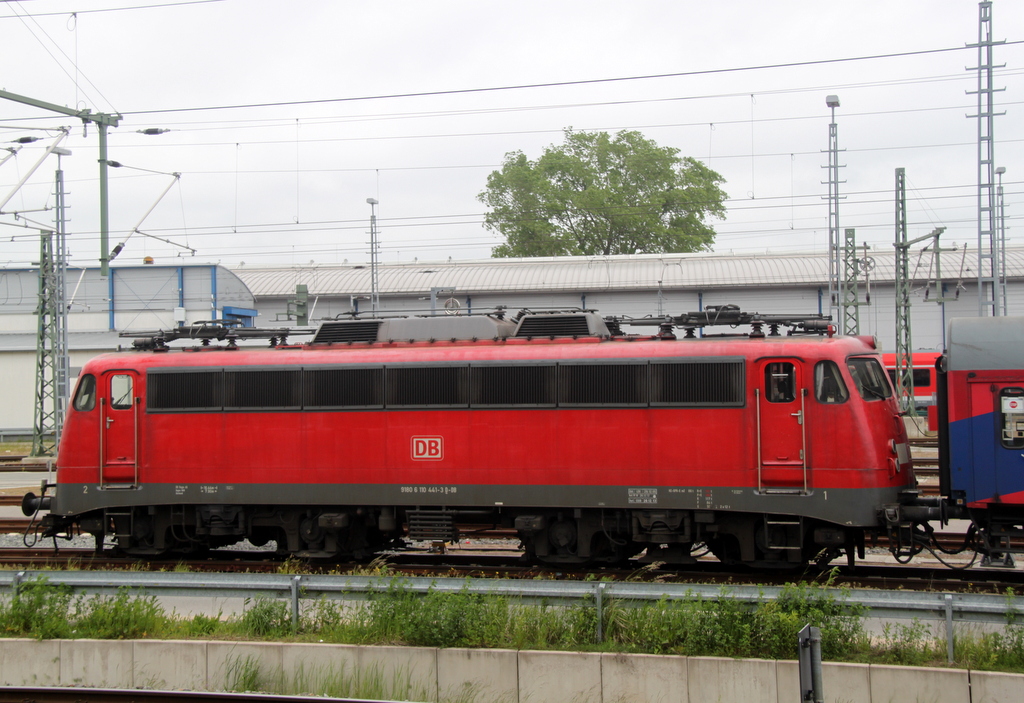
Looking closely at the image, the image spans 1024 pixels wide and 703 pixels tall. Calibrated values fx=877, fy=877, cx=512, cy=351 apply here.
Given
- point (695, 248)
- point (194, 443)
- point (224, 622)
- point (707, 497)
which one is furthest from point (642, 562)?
point (695, 248)

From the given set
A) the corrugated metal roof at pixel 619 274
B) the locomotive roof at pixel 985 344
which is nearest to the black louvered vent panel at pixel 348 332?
the locomotive roof at pixel 985 344

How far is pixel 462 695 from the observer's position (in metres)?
8.34

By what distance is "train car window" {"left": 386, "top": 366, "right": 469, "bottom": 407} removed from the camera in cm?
1305

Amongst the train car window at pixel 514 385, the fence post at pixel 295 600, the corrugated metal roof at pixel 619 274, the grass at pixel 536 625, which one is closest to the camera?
the grass at pixel 536 625

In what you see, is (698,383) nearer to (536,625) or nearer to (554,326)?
(554,326)

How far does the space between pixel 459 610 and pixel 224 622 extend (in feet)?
9.26

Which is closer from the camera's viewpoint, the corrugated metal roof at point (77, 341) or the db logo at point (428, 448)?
the db logo at point (428, 448)

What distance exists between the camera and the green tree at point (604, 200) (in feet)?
182

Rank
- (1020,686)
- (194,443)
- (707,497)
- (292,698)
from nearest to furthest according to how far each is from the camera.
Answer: (1020,686) → (292,698) → (707,497) → (194,443)

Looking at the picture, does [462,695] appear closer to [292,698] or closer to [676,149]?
[292,698]

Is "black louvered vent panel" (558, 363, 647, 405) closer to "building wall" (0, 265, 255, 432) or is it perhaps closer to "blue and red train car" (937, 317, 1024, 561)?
"blue and red train car" (937, 317, 1024, 561)

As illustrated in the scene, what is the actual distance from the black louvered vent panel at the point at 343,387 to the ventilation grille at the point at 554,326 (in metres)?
2.30

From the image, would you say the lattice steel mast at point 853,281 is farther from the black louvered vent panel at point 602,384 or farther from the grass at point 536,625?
the grass at point 536,625

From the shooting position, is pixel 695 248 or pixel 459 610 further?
pixel 695 248
